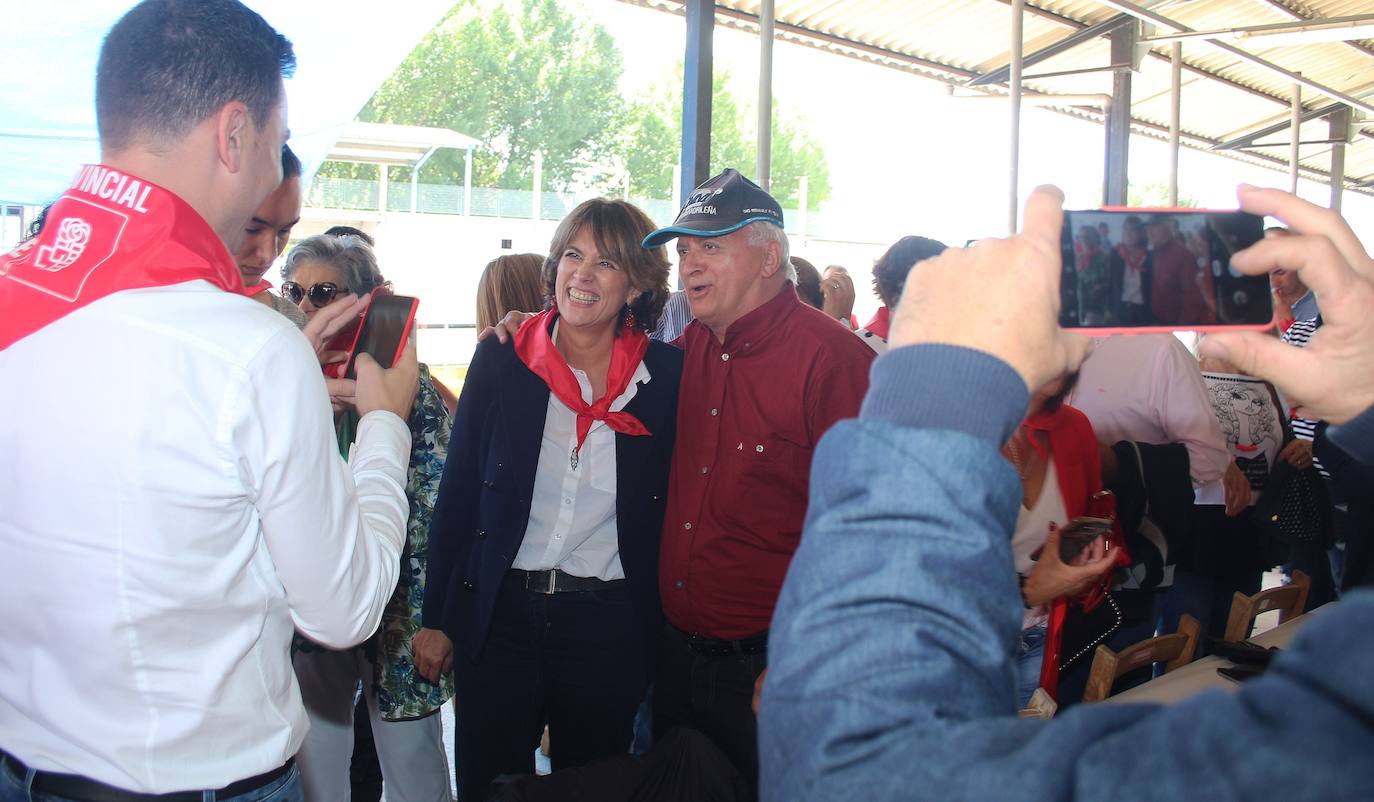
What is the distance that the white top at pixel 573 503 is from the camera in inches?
91.0

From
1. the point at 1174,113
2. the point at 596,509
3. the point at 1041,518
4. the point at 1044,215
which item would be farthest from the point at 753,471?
the point at 1174,113

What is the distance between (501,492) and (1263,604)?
2.26 m

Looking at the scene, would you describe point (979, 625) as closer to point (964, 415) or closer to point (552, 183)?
point (964, 415)

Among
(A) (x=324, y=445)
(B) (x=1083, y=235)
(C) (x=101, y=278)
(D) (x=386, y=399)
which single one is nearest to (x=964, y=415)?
(B) (x=1083, y=235)

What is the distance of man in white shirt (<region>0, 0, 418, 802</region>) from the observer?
987 mm

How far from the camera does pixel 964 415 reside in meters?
0.53

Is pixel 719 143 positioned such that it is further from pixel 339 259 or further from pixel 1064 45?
pixel 339 259

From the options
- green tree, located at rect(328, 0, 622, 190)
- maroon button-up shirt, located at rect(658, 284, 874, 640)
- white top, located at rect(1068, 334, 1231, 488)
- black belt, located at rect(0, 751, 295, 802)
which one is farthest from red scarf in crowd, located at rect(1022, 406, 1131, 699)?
green tree, located at rect(328, 0, 622, 190)

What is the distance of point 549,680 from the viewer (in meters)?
2.34

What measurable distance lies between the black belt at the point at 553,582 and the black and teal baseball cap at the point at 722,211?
0.91m

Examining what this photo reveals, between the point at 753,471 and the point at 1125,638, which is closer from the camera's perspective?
the point at 753,471

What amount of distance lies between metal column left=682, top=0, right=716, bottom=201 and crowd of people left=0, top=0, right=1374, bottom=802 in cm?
157

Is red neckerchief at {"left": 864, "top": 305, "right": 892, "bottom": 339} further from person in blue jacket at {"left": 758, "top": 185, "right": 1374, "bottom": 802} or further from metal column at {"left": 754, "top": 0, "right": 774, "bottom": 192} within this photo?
person in blue jacket at {"left": 758, "top": 185, "right": 1374, "bottom": 802}

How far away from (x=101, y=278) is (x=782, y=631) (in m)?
0.88
